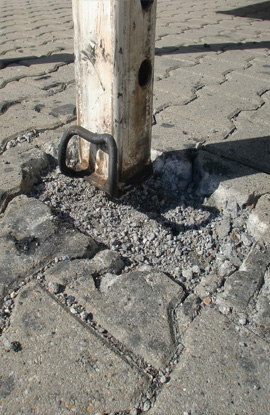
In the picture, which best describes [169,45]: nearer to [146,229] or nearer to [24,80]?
[24,80]

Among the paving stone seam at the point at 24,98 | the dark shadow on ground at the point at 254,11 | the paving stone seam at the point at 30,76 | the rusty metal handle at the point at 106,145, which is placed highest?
the rusty metal handle at the point at 106,145

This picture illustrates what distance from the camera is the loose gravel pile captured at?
153 centimetres

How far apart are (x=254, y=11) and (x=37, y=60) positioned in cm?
397

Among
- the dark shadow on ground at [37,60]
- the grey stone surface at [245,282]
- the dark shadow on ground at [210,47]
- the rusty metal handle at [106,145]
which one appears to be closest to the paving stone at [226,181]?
the grey stone surface at [245,282]

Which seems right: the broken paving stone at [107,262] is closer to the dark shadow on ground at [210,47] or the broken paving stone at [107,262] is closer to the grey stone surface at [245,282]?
the grey stone surface at [245,282]

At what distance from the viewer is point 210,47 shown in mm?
3896

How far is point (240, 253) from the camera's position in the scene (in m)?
1.54

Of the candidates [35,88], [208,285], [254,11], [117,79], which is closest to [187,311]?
[208,285]

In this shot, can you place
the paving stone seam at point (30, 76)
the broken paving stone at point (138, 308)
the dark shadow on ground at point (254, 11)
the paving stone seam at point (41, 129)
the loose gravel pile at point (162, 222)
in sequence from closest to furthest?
the broken paving stone at point (138, 308) → the loose gravel pile at point (162, 222) → the paving stone seam at point (41, 129) → the paving stone seam at point (30, 76) → the dark shadow on ground at point (254, 11)

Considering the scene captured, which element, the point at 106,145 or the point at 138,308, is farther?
the point at 106,145

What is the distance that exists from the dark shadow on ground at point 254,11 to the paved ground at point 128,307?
3.81 metres

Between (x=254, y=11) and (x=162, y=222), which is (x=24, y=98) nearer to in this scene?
(x=162, y=222)

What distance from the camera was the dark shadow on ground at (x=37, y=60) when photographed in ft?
10.7

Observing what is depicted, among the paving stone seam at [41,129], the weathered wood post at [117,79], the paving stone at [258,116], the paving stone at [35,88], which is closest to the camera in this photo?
the weathered wood post at [117,79]
